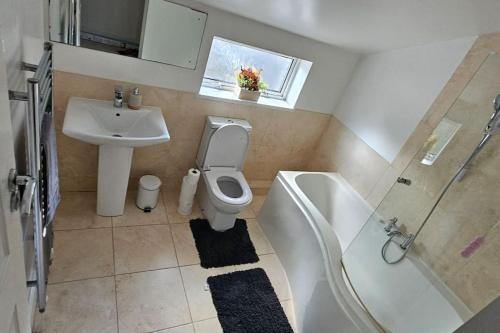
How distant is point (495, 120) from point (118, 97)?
2.29 m

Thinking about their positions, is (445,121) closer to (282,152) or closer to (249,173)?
(282,152)

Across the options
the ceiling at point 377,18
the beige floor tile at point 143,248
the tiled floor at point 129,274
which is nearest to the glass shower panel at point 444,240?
the ceiling at point 377,18

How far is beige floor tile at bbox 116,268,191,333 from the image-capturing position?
1.66 metres

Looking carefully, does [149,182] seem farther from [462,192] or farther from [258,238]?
[462,192]

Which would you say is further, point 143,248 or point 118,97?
point 143,248

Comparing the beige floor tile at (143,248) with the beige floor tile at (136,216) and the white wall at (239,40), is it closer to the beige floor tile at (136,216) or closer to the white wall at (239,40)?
the beige floor tile at (136,216)

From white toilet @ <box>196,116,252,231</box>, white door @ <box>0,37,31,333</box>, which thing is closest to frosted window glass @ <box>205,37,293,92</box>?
white toilet @ <box>196,116,252,231</box>

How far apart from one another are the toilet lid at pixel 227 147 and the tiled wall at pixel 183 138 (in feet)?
0.68

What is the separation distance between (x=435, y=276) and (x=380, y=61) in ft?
5.36

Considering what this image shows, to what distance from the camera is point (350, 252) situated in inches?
75.6

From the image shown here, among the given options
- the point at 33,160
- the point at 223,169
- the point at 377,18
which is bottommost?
the point at 223,169

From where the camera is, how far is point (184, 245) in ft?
7.22

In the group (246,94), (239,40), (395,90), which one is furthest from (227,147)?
(395,90)

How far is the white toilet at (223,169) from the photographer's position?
2.23 m
